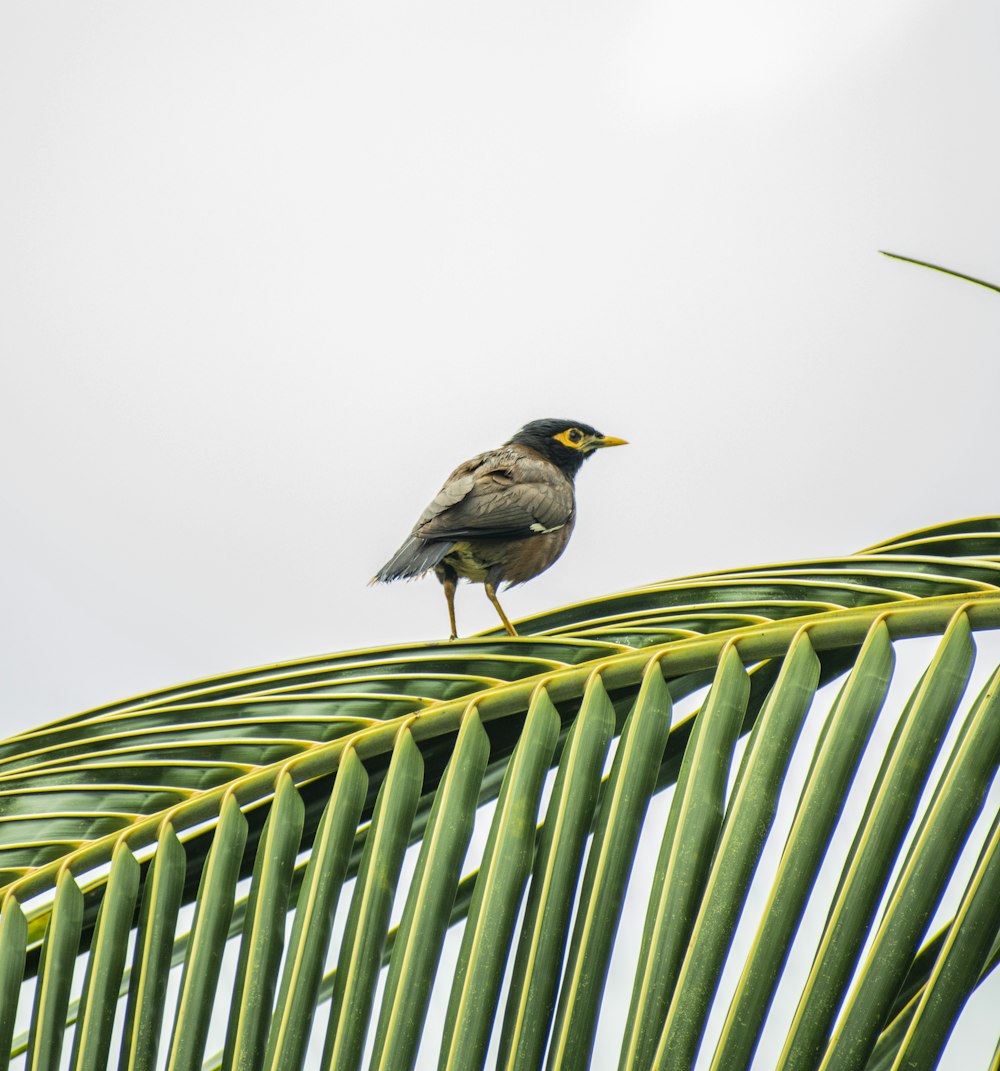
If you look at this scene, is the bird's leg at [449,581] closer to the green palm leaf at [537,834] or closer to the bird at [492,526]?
the bird at [492,526]

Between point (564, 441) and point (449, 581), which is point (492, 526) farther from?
point (564, 441)

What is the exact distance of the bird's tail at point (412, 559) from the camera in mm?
3047

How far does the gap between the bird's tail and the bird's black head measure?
1392mm

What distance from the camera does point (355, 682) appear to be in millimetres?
1171

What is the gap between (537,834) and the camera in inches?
42.1

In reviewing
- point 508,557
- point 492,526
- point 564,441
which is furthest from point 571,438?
point 492,526

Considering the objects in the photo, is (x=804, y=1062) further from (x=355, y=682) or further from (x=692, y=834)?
(x=355, y=682)

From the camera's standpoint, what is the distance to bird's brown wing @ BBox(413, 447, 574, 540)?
3.29 m

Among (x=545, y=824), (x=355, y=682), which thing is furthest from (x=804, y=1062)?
(x=355, y=682)

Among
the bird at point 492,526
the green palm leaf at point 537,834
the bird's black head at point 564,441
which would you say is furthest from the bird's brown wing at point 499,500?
the green palm leaf at point 537,834

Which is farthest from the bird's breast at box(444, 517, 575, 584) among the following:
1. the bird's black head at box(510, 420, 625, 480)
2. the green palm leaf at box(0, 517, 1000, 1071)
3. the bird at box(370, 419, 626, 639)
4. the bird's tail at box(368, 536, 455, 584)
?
the green palm leaf at box(0, 517, 1000, 1071)

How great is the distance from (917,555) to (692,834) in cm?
40

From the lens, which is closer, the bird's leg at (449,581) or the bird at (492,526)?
the bird at (492,526)

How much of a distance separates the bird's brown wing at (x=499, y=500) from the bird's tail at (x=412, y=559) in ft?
0.09
